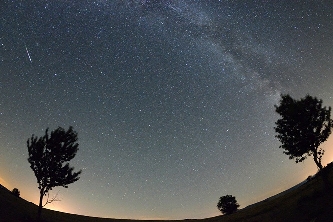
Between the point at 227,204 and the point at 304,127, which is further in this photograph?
the point at 227,204

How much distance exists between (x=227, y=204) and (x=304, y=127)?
4164 centimetres

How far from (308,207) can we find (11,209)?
1299 inches

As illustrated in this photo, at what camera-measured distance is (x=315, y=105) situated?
25.6m

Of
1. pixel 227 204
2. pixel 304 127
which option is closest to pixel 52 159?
pixel 304 127

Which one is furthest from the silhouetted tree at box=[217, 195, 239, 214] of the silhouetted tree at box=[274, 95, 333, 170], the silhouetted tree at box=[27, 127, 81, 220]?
the silhouetted tree at box=[27, 127, 81, 220]

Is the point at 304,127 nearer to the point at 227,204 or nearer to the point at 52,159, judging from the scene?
the point at 52,159

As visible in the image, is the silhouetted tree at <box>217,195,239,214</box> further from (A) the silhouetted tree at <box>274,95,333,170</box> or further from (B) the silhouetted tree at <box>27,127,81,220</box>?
(B) the silhouetted tree at <box>27,127,81,220</box>

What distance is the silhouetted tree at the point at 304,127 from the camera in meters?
25.0

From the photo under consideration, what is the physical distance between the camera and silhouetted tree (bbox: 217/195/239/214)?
194 ft

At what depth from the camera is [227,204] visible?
5994cm

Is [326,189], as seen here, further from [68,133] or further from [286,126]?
[68,133]

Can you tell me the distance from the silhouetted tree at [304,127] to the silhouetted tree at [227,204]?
38.4 metres

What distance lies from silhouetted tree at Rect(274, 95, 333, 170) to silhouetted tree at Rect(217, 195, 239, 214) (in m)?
38.4

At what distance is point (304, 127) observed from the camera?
25.2m
